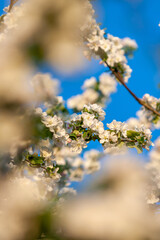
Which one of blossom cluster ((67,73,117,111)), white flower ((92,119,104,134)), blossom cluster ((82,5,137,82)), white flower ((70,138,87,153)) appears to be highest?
blossom cluster ((67,73,117,111))

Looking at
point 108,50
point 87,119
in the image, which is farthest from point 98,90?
point 87,119

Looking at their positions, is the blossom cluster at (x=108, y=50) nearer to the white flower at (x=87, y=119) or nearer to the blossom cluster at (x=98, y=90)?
the white flower at (x=87, y=119)

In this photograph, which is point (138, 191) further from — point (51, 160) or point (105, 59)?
point (105, 59)

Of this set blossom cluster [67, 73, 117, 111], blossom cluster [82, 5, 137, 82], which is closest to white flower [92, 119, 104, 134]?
blossom cluster [82, 5, 137, 82]

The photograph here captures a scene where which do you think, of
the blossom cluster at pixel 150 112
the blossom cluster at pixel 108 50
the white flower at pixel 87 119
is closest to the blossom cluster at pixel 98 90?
the blossom cluster at pixel 150 112

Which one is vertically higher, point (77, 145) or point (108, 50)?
point (108, 50)

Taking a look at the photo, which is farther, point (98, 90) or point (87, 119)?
point (98, 90)

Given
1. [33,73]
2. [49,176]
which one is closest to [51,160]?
[49,176]

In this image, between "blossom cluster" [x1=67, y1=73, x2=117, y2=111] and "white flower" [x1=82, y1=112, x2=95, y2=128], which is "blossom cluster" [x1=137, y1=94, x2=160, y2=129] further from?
"white flower" [x1=82, y1=112, x2=95, y2=128]

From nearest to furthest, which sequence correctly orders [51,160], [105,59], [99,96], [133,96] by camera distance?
[51,160]
[133,96]
[105,59]
[99,96]

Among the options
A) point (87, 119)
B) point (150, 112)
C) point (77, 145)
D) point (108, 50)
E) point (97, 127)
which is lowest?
point (77, 145)

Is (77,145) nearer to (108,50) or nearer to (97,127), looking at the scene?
(97,127)
